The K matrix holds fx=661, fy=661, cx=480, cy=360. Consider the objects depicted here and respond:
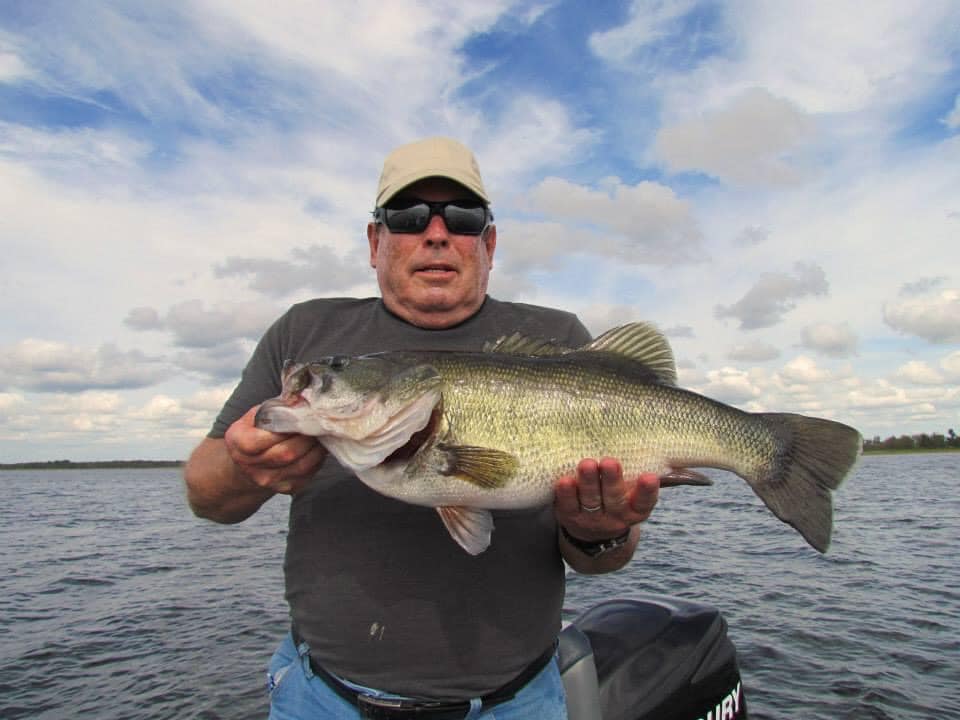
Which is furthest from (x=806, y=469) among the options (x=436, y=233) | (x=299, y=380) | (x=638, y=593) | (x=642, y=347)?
(x=638, y=593)

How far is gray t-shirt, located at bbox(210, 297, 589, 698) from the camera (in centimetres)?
290

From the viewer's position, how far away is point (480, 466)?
3016 millimetres

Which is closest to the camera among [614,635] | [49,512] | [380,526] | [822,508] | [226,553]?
[380,526]

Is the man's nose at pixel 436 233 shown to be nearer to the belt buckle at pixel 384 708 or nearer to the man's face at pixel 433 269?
the man's face at pixel 433 269

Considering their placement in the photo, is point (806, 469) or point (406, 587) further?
point (806, 469)

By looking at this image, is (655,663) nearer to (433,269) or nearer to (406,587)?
(406,587)

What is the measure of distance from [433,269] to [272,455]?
1325mm

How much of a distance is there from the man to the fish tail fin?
2.53 ft

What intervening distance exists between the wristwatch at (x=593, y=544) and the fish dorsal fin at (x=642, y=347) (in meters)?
0.85

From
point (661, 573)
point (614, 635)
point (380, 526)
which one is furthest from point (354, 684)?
point (661, 573)

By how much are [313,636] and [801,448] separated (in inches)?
104

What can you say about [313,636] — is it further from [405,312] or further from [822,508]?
[822,508]

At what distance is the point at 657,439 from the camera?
3.26 metres

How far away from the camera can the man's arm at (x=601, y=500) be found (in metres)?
2.93
